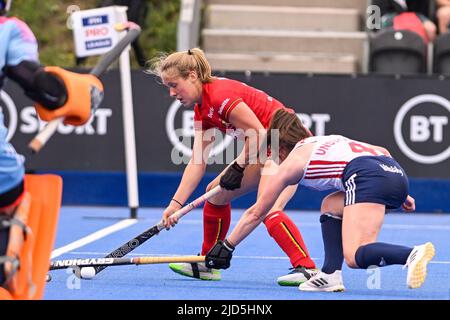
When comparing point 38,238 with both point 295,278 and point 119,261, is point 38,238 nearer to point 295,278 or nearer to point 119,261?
point 119,261

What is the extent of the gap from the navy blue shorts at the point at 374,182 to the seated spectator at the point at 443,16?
351 inches

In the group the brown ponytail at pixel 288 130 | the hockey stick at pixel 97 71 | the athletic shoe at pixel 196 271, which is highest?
the hockey stick at pixel 97 71

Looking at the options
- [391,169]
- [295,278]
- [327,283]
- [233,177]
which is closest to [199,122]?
[233,177]

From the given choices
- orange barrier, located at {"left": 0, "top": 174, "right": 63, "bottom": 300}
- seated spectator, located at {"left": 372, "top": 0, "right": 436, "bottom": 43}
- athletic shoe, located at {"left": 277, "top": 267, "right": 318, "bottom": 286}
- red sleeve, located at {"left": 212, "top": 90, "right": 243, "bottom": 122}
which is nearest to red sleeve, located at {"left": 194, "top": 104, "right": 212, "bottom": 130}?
red sleeve, located at {"left": 212, "top": 90, "right": 243, "bottom": 122}

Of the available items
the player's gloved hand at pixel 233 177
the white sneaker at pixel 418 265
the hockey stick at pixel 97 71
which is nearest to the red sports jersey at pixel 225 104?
the player's gloved hand at pixel 233 177

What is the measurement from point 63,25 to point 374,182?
481 inches

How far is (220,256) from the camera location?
25.3 ft

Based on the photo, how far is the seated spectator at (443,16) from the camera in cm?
1575

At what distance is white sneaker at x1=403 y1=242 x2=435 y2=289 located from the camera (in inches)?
257

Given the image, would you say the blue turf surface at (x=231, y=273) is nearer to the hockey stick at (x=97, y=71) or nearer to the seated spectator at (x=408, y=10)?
the hockey stick at (x=97, y=71)

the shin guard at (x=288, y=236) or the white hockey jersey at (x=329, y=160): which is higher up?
the white hockey jersey at (x=329, y=160)

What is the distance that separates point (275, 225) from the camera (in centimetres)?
809

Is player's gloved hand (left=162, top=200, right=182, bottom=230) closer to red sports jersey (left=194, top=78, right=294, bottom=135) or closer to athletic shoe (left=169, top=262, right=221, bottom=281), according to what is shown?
athletic shoe (left=169, top=262, right=221, bottom=281)

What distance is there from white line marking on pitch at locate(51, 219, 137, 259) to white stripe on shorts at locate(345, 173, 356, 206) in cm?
301
